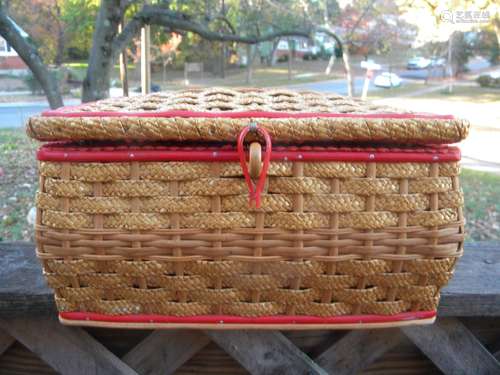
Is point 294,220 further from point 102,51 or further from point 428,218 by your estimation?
point 102,51

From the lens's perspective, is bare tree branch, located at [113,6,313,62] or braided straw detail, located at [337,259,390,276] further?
bare tree branch, located at [113,6,313,62]

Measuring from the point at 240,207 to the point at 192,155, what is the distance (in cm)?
10

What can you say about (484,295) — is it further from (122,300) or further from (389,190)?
(122,300)

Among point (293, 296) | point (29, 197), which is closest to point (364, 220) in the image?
point (293, 296)

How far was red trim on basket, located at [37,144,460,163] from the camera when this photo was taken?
699 millimetres

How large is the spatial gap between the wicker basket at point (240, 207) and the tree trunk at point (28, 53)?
247 centimetres

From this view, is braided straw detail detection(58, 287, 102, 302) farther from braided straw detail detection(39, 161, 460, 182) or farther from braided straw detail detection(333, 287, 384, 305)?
braided straw detail detection(333, 287, 384, 305)

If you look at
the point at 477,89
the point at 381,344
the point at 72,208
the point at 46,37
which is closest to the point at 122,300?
the point at 72,208

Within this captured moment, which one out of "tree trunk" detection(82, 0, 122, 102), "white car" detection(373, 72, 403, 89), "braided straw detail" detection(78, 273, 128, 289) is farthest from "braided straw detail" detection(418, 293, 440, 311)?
"white car" detection(373, 72, 403, 89)

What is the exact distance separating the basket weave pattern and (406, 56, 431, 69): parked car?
58.9ft

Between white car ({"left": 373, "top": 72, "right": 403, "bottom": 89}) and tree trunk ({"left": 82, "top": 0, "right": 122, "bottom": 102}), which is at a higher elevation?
tree trunk ({"left": 82, "top": 0, "right": 122, "bottom": 102})

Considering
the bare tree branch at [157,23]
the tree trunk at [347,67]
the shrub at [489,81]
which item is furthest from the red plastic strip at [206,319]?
the shrub at [489,81]

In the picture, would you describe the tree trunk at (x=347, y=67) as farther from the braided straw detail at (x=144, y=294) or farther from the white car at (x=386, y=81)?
the white car at (x=386, y=81)

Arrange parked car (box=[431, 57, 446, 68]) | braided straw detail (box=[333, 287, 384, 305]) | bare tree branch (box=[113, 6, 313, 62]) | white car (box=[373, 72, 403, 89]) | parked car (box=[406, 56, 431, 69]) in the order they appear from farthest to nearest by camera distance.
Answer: parked car (box=[406, 56, 431, 69])
parked car (box=[431, 57, 446, 68])
white car (box=[373, 72, 403, 89])
bare tree branch (box=[113, 6, 313, 62])
braided straw detail (box=[333, 287, 384, 305])
